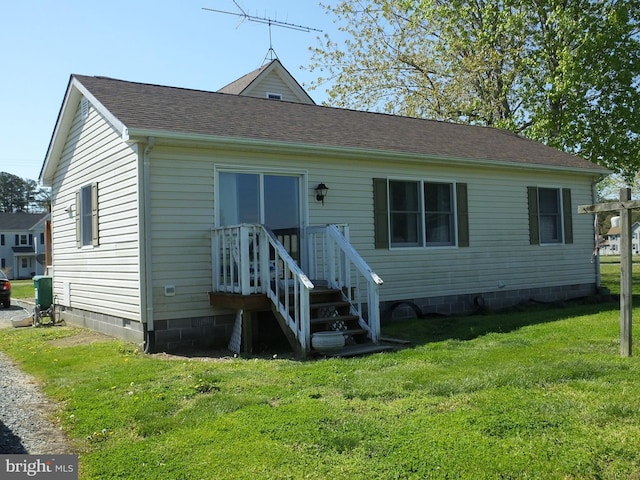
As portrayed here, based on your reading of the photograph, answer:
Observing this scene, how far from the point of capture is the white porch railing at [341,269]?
26.0 feet

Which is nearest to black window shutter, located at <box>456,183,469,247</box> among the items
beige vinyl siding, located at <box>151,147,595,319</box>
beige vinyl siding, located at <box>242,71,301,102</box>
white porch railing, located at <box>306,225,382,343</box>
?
beige vinyl siding, located at <box>151,147,595,319</box>

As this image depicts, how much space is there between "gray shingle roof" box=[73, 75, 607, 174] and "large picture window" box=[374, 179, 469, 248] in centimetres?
66

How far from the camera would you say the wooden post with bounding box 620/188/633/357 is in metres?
6.40

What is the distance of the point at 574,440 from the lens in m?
3.81

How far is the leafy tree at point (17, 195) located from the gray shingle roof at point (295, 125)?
7131cm

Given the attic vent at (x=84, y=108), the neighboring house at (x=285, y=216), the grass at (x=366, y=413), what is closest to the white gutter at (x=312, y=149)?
the neighboring house at (x=285, y=216)

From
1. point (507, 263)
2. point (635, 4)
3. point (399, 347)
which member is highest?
point (635, 4)

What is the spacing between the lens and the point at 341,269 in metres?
8.93

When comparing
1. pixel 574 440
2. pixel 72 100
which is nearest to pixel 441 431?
pixel 574 440

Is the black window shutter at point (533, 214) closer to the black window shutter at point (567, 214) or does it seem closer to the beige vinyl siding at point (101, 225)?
the black window shutter at point (567, 214)

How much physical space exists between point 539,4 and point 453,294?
40.1ft

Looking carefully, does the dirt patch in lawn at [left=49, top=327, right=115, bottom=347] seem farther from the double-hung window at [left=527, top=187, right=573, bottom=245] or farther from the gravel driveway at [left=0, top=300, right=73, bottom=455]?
the double-hung window at [left=527, top=187, right=573, bottom=245]

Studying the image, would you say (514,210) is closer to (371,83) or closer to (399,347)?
(399,347)

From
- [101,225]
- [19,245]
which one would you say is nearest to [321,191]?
[101,225]
